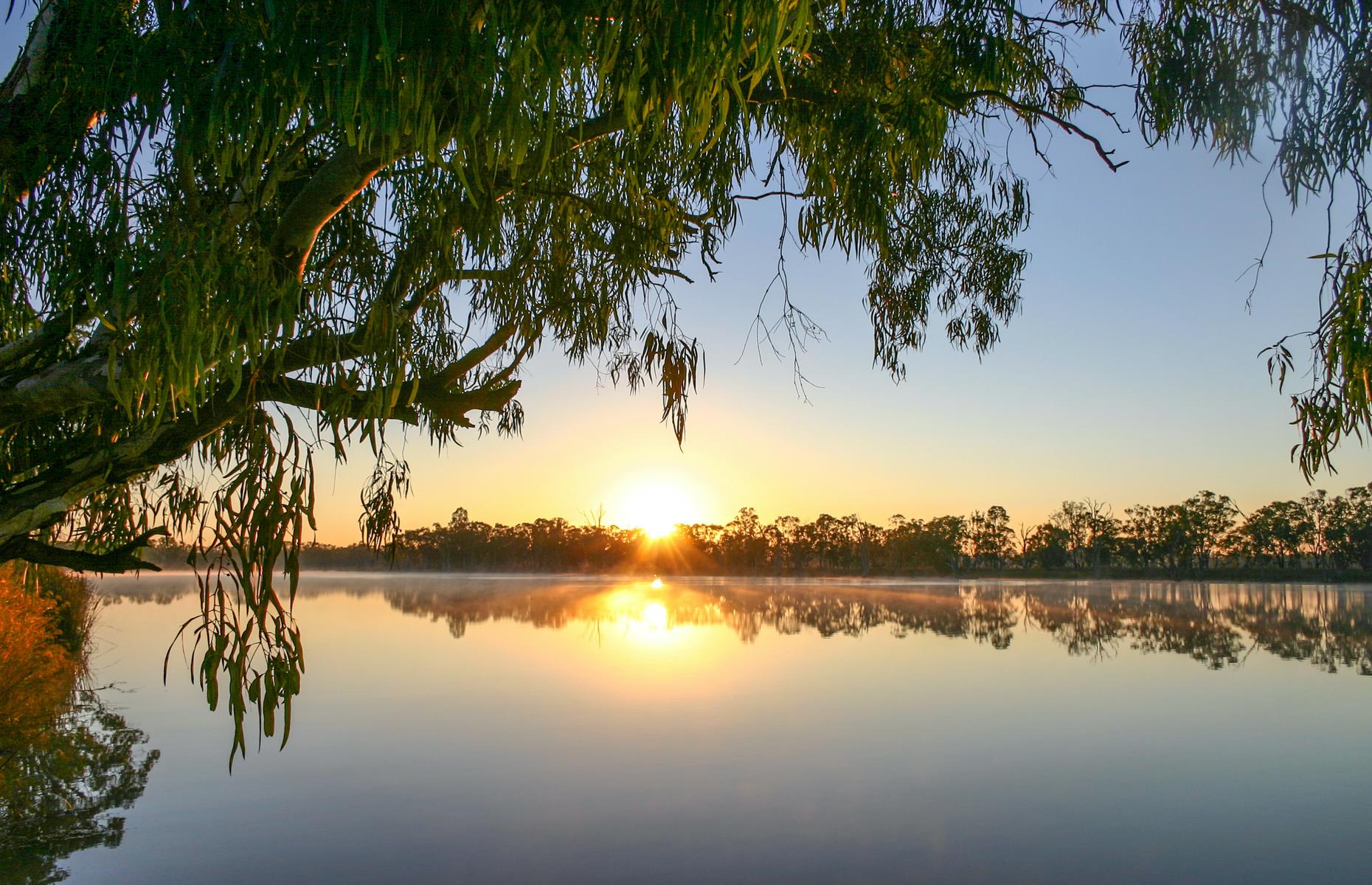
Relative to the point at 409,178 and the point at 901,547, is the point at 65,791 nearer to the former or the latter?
the point at 409,178

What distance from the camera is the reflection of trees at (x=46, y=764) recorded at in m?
3.26

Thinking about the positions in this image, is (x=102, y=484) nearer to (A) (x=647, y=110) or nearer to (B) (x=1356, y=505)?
(A) (x=647, y=110)

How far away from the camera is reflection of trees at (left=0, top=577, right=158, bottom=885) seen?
10.7 ft

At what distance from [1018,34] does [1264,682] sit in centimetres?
639

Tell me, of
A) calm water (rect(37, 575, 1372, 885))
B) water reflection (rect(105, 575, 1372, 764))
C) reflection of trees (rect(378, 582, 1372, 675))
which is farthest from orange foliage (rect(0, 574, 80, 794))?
reflection of trees (rect(378, 582, 1372, 675))

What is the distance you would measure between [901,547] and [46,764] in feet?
154

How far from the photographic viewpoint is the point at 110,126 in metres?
1.72

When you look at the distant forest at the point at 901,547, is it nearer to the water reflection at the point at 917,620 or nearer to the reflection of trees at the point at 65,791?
the water reflection at the point at 917,620

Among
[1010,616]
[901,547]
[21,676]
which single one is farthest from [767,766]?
[901,547]

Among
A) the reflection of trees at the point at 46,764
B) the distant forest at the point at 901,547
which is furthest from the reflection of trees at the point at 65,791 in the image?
the distant forest at the point at 901,547

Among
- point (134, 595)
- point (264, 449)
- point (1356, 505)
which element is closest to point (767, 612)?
point (264, 449)

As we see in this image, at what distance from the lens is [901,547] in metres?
48.2

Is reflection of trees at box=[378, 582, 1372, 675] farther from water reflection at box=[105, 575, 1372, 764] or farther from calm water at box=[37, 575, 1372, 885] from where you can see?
calm water at box=[37, 575, 1372, 885]

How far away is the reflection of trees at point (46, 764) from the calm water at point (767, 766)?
14 cm
